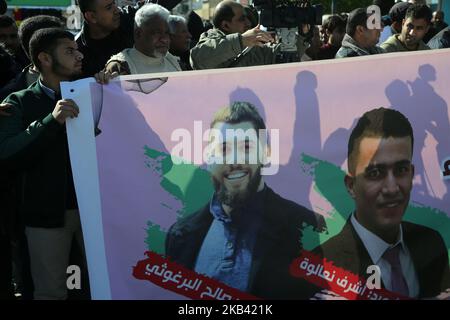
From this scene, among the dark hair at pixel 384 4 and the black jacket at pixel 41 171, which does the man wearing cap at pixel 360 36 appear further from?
the dark hair at pixel 384 4

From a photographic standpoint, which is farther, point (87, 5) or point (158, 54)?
point (87, 5)

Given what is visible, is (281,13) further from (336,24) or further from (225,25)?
(336,24)

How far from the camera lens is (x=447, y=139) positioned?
3561 millimetres

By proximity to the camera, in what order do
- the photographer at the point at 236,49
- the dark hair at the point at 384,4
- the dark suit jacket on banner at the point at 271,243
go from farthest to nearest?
the dark hair at the point at 384,4, the photographer at the point at 236,49, the dark suit jacket on banner at the point at 271,243

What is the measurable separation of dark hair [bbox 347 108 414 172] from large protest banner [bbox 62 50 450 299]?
29 millimetres

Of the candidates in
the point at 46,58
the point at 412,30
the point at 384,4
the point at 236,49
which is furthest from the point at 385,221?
the point at 384,4

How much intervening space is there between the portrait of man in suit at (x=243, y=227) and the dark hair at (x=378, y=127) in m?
0.36

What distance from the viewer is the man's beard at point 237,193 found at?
3.40m

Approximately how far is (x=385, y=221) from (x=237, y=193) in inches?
28.0

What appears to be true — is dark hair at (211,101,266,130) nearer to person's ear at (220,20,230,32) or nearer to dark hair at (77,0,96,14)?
dark hair at (77,0,96,14)

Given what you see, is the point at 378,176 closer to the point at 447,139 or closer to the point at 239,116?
the point at 447,139

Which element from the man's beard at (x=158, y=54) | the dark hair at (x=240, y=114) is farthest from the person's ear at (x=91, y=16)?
the dark hair at (x=240, y=114)

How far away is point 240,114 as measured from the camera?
3.43 metres
